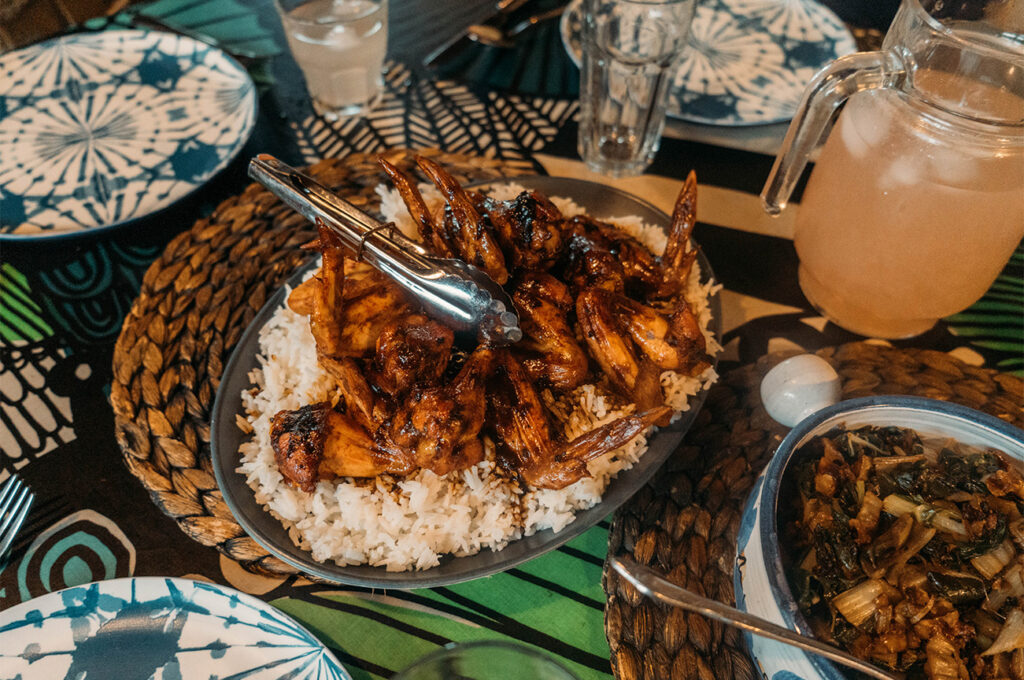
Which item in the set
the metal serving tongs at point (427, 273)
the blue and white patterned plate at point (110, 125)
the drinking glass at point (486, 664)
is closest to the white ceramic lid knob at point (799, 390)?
the metal serving tongs at point (427, 273)

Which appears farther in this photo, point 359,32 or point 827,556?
point 359,32

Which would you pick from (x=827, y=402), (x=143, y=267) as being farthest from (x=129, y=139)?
(x=827, y=402)

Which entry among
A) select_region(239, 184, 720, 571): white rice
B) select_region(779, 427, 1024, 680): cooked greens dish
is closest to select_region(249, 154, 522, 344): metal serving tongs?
select_region(239, 184, 720, 571): white rice

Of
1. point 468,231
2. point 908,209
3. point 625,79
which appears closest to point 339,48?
point 625,79

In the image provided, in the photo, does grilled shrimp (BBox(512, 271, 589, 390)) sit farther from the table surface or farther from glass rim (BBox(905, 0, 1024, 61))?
glass rim (BBox(905, 0, 1024, 61))

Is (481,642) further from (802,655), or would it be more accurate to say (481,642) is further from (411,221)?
(411,221)

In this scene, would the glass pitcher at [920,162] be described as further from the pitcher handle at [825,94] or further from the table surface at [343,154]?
the table surface at [343,154]

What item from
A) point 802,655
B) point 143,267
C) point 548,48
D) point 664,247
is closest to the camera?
point 802,655

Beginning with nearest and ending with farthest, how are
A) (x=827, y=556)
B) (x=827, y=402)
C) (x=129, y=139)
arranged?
(x=827, y=556) → (x=827, y=402) → (x=129, y=139)
